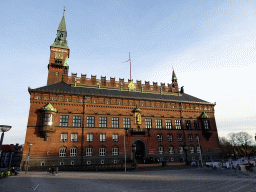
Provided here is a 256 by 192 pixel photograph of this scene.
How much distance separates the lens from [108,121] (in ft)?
123

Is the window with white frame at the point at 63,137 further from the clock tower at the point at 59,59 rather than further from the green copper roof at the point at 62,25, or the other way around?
the green copper roof at the point at 62,25

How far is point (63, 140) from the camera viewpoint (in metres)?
33.5

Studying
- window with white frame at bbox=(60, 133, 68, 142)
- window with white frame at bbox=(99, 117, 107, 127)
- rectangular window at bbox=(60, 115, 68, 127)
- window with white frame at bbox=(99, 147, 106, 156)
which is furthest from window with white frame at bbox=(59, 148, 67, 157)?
window with white frame at bbox=(99, 117, 107, 127)

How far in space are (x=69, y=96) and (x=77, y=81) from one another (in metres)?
5.94

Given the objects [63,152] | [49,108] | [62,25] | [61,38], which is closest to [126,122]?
[63,152]

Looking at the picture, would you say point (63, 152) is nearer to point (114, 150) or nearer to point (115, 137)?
point (114, 150)

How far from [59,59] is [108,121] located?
2209 cm

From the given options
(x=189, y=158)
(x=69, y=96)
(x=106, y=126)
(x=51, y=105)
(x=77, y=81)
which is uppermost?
(x=77, y=81)

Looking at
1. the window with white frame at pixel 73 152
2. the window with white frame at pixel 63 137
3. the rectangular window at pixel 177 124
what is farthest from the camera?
the rectangular window at pixel 177 124

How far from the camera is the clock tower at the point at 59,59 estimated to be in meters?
41.9

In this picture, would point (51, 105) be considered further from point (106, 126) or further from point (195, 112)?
point (195, 112)

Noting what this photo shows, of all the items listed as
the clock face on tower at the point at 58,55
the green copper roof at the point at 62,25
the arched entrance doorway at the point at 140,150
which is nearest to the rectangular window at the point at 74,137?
the arched entrance doorway at the point at 140,150

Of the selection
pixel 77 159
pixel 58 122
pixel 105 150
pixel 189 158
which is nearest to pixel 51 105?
pixel 58 122

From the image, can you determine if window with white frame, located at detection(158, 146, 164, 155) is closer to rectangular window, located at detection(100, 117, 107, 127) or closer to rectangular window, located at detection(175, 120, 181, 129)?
rectangular window, located at detection(175, 120, 181, 129)
